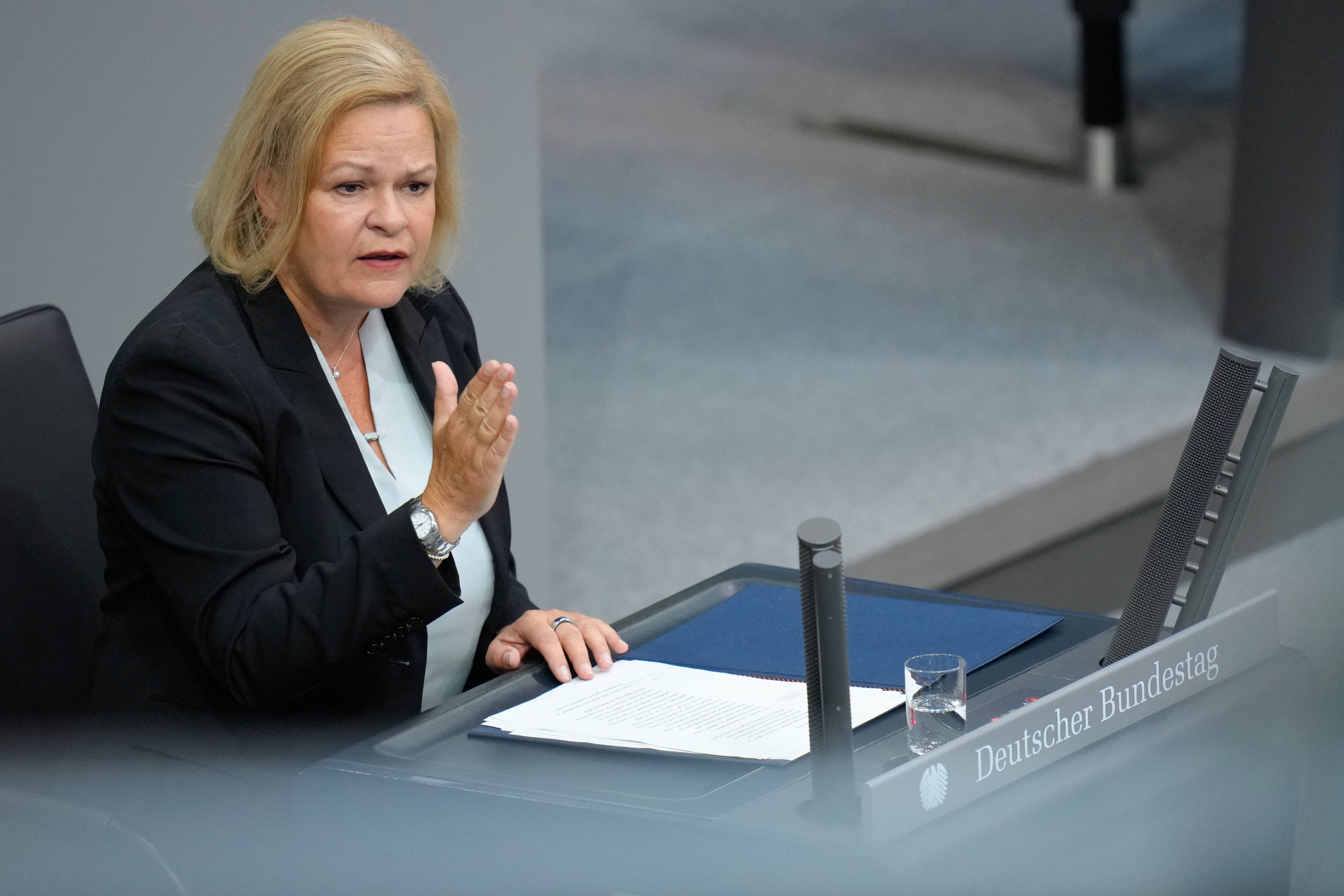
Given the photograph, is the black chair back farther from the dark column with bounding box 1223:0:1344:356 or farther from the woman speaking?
the dark column with bounding box 1223:0:1344:356

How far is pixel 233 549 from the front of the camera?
5.16 ft

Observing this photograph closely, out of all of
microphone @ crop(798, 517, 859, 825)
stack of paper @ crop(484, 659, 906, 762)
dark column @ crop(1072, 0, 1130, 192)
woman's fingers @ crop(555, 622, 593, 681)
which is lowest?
stack of paper @ crop(484, 659, 906, 762)

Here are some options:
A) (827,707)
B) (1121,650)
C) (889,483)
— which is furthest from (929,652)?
(889,483)

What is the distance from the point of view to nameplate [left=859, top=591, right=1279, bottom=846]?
3.78ft

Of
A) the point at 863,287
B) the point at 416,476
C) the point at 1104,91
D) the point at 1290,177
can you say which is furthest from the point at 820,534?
Answer: the point at 1104,91

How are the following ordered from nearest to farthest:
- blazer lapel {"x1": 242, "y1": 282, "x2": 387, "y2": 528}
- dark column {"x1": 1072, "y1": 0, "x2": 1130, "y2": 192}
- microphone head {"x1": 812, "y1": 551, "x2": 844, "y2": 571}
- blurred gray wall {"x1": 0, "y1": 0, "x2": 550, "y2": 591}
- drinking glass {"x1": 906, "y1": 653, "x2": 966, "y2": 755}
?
1. microphone head {"x1": 812, "y1": 551, "x2": 844, "y2": 571}
2. drinking glass {"x1": 906, "y1": 653, "x2": 966, "y2": 755}
3. blazer lapel {"x1": 242, "y1": 282, "x2": 387, "y2": 528}
4. blurred gray wall {"x1": 0, "y1": 0, "x2": 550, "y2": 591}
5. dark column {"x1": 1072, "y1": 0, "x2": 1130, "y2": 192}

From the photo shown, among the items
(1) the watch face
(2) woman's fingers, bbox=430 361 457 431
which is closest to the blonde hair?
(2) woman's fingers, bbox=430 361 457 431

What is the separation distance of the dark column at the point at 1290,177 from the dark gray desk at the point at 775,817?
294 centimetres

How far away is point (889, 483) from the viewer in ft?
12.5

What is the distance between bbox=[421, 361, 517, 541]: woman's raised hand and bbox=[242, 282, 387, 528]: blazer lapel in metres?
0.17

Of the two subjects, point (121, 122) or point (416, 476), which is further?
point (121, 122)

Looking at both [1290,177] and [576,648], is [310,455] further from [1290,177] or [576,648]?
[1290,177]

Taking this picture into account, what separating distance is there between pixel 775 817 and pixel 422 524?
0.47 metres

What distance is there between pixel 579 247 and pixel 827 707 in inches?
175
